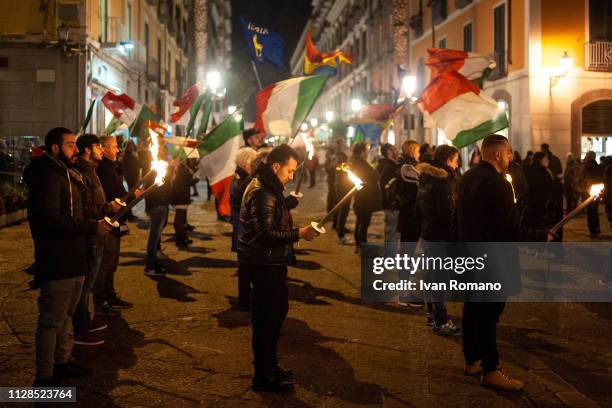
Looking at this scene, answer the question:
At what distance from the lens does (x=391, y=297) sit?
27.1 feet

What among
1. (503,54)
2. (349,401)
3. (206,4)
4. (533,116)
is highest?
(206,4)

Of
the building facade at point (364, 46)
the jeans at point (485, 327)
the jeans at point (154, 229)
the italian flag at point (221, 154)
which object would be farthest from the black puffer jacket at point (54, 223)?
the building facade at point (364, 46)

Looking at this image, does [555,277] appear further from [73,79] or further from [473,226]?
[73,79]

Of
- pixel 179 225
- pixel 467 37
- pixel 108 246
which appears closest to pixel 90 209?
pixel 108 246

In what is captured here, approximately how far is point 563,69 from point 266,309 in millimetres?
18473

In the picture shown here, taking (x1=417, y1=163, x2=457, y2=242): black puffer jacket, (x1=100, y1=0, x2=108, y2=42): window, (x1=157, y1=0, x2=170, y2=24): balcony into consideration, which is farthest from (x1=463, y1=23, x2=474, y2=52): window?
(x1=417, y1=163, x2=457, y2=242): black puffer jacket

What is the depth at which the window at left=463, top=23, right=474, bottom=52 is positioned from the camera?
26250mm

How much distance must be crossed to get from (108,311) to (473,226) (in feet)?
12.9

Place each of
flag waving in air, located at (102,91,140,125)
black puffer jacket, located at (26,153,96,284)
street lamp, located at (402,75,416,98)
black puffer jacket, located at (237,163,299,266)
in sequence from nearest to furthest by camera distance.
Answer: black puffer jacket, located at (26,153,96,284) < black puffer jacket, located at (237,163,299,266) < flag waving in air, located at (102,91,140,125) < street lamp, located at (402,75,416,98)

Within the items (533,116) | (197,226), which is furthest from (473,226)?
(533,116)

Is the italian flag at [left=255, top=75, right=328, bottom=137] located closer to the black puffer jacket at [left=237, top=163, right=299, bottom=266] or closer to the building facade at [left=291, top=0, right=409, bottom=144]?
the black puffer jacket at [left=237, top=163, right=299, bottom=266]

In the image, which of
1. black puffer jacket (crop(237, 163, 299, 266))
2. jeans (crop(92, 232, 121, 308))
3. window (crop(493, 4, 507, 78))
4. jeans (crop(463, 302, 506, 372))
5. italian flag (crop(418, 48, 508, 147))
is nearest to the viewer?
black puffer jacket (crop(237, 163, 299, 266))

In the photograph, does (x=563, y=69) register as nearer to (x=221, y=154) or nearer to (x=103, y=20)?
(x=103, y=20)

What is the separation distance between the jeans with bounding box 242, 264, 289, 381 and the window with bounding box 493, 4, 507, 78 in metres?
19.8
